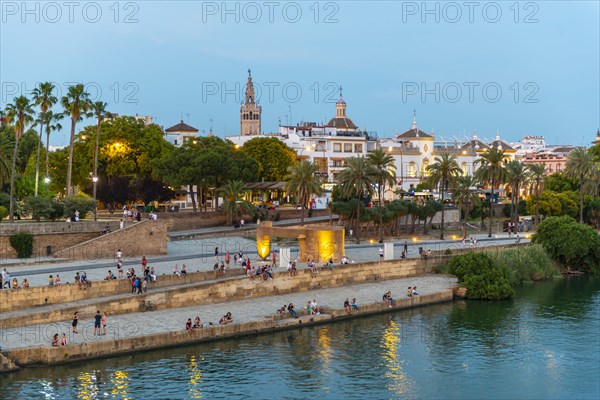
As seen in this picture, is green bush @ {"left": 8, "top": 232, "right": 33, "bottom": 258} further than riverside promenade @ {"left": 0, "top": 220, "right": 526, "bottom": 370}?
Yes

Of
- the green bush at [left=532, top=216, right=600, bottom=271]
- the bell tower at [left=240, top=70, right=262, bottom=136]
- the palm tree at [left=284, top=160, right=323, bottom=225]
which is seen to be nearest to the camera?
the green bush at [left=532, top=216, right=600, bottom=271]

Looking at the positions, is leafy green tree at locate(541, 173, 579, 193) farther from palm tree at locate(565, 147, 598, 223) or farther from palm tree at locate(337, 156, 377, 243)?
palm tree at locate(337, 156, 377, 243)

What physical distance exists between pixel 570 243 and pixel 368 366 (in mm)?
37248

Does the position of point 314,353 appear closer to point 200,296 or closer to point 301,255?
point 200,296

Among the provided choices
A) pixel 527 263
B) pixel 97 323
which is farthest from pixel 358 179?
pixel 97 323

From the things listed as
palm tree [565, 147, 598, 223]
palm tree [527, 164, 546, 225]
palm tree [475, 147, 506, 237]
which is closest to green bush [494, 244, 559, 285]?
palm tree [475, 147, 506, 237]

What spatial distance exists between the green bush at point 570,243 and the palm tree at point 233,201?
88.5 feet

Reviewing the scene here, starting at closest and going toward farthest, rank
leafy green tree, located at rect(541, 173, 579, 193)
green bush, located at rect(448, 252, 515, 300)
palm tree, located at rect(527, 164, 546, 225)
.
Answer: green bush, located at rect(448, 252, 515, 300) < palm tree, located at rect(527, 164, 546, 225) < leafy green tree, located at rect(541, 173, 579, 193)

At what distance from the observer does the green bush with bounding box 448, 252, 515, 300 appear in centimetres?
5934

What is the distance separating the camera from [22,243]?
5516 cm

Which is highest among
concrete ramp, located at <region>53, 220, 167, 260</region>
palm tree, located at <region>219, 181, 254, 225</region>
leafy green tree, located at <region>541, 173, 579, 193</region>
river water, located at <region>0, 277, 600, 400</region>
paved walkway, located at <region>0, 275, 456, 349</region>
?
leafy green tree, located at <region>541, 173, 579, 193</region>

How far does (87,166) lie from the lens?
86.8 meters

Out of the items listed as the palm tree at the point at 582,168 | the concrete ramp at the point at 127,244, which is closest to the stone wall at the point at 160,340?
the concrete ramp at the point at 127,244

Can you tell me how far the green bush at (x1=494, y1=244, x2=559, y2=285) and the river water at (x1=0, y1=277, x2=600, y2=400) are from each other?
14232 mm
